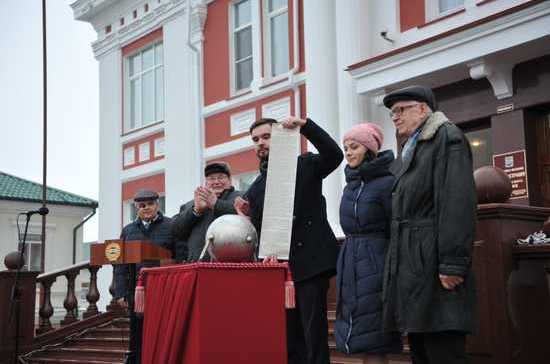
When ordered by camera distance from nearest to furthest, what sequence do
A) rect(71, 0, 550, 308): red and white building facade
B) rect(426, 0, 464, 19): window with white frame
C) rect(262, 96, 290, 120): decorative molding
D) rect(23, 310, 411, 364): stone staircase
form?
rect(71, 0, 550, 308): red and white building facade < rect(23, 310, 411, 364): stone staircase < rect(426, 0, 464, 19): window with white frame < rect(262, 96, 290, 120): decorative molding

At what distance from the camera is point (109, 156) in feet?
52.6

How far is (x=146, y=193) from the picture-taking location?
6609mm

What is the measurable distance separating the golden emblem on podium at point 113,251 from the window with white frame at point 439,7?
522 centimetres

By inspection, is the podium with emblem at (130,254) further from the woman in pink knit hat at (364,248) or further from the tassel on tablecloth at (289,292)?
the woman in pink knit hat at (364,248)

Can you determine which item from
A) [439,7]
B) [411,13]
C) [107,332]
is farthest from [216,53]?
[107,332]

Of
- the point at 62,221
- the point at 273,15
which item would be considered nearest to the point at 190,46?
the point at 273,15

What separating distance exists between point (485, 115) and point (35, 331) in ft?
20.7

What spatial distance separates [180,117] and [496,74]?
716 cm

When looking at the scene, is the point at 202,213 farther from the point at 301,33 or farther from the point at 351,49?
the point at 301,33

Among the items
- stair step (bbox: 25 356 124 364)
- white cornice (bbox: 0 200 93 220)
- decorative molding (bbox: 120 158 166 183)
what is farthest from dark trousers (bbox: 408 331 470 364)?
white cornice (bbox: 0 200 93 220)

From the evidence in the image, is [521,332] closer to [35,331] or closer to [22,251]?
[22,251]

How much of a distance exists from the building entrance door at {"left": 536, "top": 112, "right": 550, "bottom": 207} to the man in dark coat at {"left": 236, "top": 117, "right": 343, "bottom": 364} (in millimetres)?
4364

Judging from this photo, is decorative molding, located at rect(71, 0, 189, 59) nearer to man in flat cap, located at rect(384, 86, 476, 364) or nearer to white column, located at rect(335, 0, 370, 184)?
white column, located at rect(335, 0, 370, 184)

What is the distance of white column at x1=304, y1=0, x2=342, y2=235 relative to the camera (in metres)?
10.3
